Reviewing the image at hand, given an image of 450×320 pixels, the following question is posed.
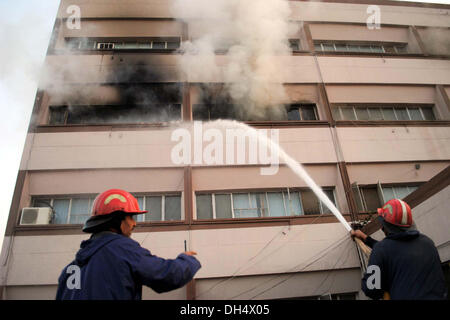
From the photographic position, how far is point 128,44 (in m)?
11.2

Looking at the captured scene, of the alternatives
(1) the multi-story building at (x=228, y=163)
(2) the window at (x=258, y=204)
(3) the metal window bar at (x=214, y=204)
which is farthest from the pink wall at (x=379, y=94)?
(3) the metal window bar at (x=214, y=204)

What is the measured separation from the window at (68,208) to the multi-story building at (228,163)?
4cm

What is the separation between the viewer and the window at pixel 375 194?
27.2ft

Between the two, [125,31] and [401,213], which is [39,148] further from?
[401,213]

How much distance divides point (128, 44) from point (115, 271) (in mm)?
11112

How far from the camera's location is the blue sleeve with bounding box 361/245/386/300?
2652 mm

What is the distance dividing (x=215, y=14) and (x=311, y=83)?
454 centimetres

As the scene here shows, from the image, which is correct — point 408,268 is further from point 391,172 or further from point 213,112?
point 213,112

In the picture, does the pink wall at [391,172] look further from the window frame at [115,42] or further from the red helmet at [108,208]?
the red helmet at [108,208]

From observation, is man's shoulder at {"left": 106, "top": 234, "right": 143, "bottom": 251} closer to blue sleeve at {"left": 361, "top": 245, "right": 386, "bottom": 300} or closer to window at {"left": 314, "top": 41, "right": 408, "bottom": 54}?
blue sleeve at {"left": 361, "top": 245, "right": 386, "bottom": 300}

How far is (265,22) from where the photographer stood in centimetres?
1083

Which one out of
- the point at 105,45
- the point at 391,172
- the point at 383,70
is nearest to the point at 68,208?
the point at 105,45

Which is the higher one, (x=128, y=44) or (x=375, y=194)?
(x=128, y=44)
